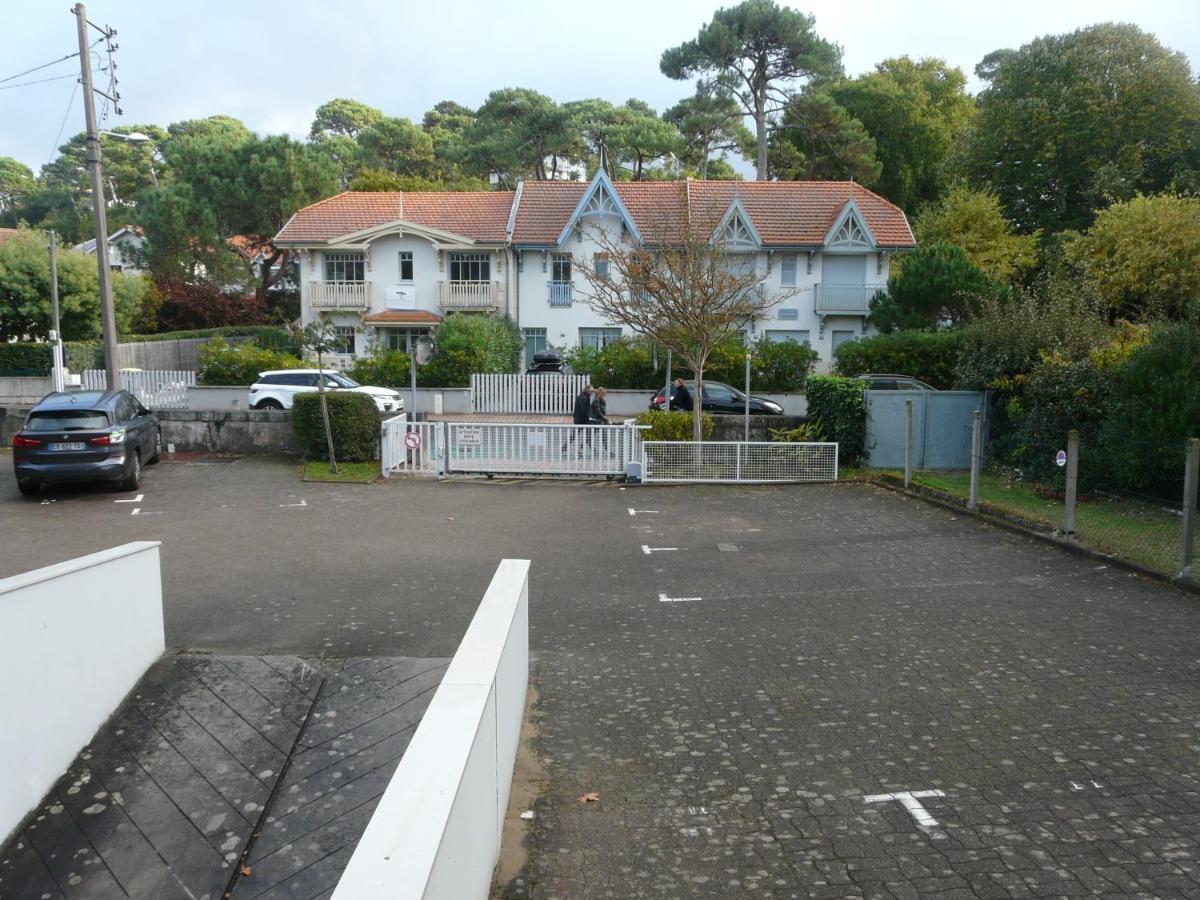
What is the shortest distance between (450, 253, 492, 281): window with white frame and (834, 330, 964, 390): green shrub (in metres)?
16.6

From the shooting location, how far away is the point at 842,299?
117 ft

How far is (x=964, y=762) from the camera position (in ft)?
17.1

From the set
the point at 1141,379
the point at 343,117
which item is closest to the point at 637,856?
the point at 1141,379

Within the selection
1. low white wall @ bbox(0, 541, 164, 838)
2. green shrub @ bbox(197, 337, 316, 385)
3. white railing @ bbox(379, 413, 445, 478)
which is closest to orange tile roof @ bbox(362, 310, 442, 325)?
green shrub @ bbox(197, 337, 316, 385)

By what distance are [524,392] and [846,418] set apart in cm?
1218

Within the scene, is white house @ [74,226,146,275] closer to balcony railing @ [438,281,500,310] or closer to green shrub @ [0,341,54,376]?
green shrub @ [0,341,54,376]

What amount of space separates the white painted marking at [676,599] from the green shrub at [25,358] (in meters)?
26.3

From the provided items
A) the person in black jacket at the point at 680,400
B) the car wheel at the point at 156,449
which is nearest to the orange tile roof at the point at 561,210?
the person in black jacket at the point at 680,400

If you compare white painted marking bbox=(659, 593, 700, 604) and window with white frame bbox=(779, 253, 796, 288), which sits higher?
window with white frame bbox=(779, 253, 796, 288)

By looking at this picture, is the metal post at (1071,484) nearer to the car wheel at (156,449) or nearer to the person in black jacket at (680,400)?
the person in black jacket at (680,400)

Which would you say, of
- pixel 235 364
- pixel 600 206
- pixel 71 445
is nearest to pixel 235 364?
pixel 235 364

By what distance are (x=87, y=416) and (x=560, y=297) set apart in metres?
22.9

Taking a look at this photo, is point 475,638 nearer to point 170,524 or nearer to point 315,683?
point 315,683

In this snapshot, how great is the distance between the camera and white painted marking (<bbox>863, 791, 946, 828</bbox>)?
4.61 metres
